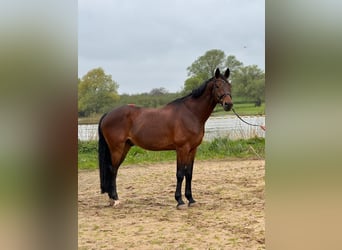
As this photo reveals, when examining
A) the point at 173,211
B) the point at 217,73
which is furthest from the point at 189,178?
the point at 217,73

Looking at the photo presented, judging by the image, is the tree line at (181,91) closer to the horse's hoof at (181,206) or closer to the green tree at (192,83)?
the green tree at (192,83)

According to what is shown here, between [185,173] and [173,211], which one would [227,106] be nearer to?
[185,173]

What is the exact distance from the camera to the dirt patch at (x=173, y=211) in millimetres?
1197

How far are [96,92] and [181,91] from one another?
335 millimetres

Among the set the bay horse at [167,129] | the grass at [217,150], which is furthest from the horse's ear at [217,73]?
the grass at [217,150]

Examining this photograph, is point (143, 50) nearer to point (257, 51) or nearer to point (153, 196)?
point (257, 51)

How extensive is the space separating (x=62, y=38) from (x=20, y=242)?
601 millimetres

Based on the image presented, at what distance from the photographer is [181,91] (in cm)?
131

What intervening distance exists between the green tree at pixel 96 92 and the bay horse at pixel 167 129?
0.16 ft

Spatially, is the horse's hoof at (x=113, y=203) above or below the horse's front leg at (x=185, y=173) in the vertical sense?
below

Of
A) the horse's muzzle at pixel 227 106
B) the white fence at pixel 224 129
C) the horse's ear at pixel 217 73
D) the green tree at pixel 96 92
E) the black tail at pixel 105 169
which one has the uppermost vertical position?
the horse's ear at pixel 217 73

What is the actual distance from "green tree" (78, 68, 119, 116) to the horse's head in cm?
40

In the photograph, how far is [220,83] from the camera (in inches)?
51.5

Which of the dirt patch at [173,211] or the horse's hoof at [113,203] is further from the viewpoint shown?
the horse's hoof at [113,203]
